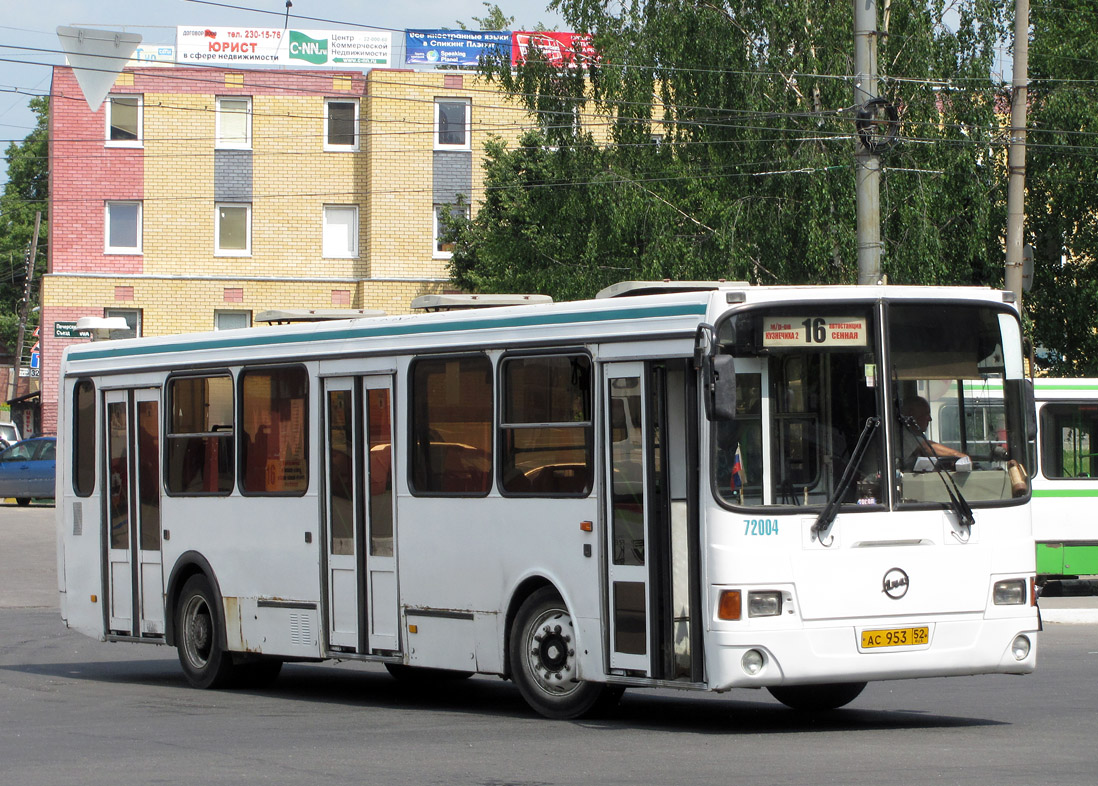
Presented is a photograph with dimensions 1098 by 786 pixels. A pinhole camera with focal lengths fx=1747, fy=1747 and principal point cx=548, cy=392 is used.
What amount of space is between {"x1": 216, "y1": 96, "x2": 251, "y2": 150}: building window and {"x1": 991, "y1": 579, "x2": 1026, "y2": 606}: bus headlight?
134 feet

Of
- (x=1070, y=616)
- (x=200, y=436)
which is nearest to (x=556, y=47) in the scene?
(x=1070, y=616)

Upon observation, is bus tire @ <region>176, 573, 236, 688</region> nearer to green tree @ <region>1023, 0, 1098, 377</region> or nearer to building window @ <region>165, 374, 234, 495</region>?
building window @ <region>165, 374, 234, 495</region>

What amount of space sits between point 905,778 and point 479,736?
2.88 meters

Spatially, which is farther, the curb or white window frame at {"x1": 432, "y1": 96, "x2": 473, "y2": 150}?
white window frame at {"x1": 432, "y1": 96, "x2": 473, "y2": 150}

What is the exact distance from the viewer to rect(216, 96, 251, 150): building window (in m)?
48.7

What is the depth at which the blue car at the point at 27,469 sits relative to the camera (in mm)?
40781

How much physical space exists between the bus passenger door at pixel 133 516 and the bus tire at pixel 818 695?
557 cm

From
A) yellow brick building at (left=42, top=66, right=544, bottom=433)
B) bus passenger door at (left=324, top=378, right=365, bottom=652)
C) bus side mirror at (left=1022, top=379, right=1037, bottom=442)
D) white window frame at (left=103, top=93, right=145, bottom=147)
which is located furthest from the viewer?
yellow brick building at (left=42, top=66, right=544, bottom=433)

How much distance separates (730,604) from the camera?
31.4 ft

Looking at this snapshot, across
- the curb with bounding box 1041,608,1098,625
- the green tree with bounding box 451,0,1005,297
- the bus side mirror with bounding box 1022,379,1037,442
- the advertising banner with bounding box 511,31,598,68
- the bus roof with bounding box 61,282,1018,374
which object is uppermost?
the advertising banner with bounding box 511,31,598,68

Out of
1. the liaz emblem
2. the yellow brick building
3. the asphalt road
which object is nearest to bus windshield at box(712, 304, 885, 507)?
the liaz emblem

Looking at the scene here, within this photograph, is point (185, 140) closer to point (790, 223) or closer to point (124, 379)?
point (790, 223)

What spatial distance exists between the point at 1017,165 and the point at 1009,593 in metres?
14.1

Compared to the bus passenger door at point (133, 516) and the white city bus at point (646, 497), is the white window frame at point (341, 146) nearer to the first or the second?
the bus passenger door at point (133, 516)
